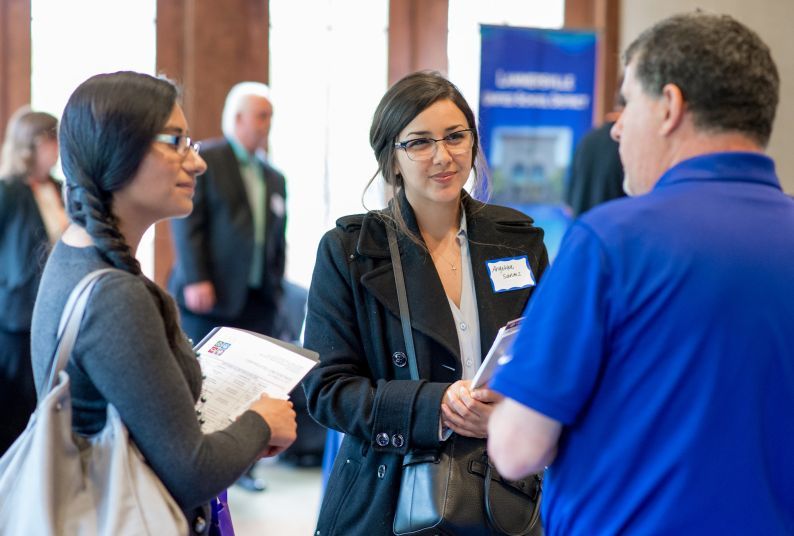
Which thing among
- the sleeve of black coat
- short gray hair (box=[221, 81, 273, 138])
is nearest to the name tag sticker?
the sleeve of black coat

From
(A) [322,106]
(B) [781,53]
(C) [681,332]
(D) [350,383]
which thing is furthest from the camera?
(A) [322,106]

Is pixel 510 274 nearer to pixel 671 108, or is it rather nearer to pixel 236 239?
pixel 671 108

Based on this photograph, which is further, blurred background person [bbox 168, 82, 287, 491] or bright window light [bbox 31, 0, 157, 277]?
bright window light [bbox 31, 0, 157, 277]

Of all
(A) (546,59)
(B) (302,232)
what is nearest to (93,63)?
(B) (302,232)

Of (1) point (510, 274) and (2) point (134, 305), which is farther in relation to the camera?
(1) point (510, 274)

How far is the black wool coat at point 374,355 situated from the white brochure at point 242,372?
0.23m

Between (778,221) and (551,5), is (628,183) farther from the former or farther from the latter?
(551,5)

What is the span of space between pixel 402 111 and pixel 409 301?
1.47 feet

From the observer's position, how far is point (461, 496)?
1909 mm

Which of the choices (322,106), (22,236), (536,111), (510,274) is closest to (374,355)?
(510,274)

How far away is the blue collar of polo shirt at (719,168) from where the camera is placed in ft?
4.31

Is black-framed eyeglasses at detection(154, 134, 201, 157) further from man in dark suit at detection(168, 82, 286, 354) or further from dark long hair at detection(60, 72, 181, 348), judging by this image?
man in dark suit at detection(168, 82, 286, 354)

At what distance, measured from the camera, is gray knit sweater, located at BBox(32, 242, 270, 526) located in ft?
4.66

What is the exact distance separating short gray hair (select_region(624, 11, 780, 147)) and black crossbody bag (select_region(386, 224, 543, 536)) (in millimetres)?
912
